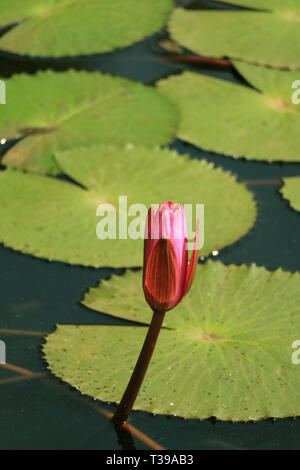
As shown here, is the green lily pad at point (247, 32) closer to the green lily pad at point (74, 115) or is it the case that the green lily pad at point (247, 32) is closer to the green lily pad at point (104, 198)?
the green lily pad at point (74, 115)

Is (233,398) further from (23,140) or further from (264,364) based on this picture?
(23,140)

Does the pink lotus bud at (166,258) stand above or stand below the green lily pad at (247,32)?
below

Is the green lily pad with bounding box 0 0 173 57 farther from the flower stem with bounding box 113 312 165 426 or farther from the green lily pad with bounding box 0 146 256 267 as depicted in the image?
the flower stem with bounding box 113 312 165 426

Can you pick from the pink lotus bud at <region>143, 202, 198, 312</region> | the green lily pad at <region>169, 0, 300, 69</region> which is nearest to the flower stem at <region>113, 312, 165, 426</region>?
the pink lotus bud at <region>143, 202, 198, 312</region>

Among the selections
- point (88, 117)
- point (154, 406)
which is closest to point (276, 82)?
point (88, 117)

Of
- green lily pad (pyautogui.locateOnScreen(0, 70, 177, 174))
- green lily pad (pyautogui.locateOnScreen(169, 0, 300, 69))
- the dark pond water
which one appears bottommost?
the dark pond water

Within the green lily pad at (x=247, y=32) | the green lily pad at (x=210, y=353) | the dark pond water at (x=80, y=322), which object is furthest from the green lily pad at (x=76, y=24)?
the green lily pad at (x=210, y=353)

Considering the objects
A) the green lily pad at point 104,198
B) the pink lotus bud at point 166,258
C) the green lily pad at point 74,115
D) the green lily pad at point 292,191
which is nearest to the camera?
the pink lotus bud at point 166,258
